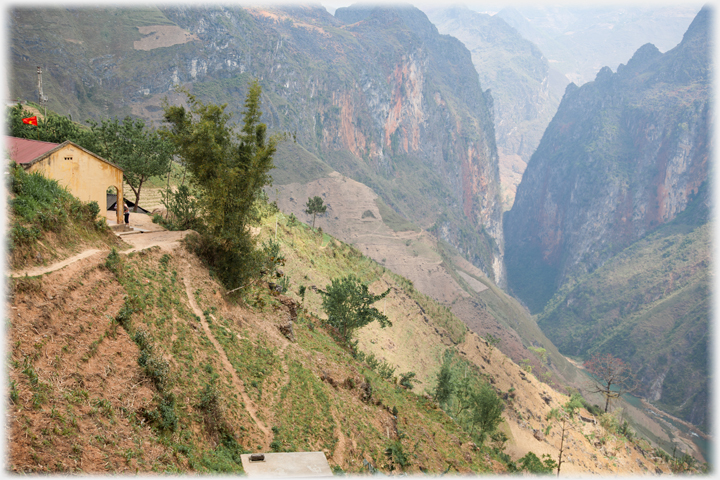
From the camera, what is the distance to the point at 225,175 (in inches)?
859

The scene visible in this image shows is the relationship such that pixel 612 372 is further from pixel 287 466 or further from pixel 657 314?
pixel 287 466

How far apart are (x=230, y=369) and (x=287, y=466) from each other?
6144 mm

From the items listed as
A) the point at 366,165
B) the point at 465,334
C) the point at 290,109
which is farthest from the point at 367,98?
the point at 465,334

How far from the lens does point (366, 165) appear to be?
592 ft

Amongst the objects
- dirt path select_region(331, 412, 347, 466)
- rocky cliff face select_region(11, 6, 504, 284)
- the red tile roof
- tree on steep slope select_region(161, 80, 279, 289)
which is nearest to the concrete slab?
dirt path select_region(331, 412, 347, 466)

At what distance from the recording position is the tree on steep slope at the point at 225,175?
2169cm

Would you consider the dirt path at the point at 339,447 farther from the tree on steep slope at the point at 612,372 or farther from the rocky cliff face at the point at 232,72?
the tree on steep slope at the point at 612,372

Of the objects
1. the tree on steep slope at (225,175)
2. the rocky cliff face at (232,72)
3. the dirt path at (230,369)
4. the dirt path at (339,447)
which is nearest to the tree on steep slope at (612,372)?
the rocky cliff face at (232,72)

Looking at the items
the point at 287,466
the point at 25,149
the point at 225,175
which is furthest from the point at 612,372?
the point at 25,149

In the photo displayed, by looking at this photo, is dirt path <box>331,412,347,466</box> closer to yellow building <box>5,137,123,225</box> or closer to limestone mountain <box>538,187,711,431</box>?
yellow building <box>5,137,123,225</box>

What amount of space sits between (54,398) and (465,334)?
207 ft

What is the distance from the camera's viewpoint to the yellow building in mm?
19969

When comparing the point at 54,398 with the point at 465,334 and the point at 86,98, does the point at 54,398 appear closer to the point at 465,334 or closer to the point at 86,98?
the point at 465,334

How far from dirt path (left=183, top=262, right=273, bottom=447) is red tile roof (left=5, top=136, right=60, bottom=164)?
7677mm
